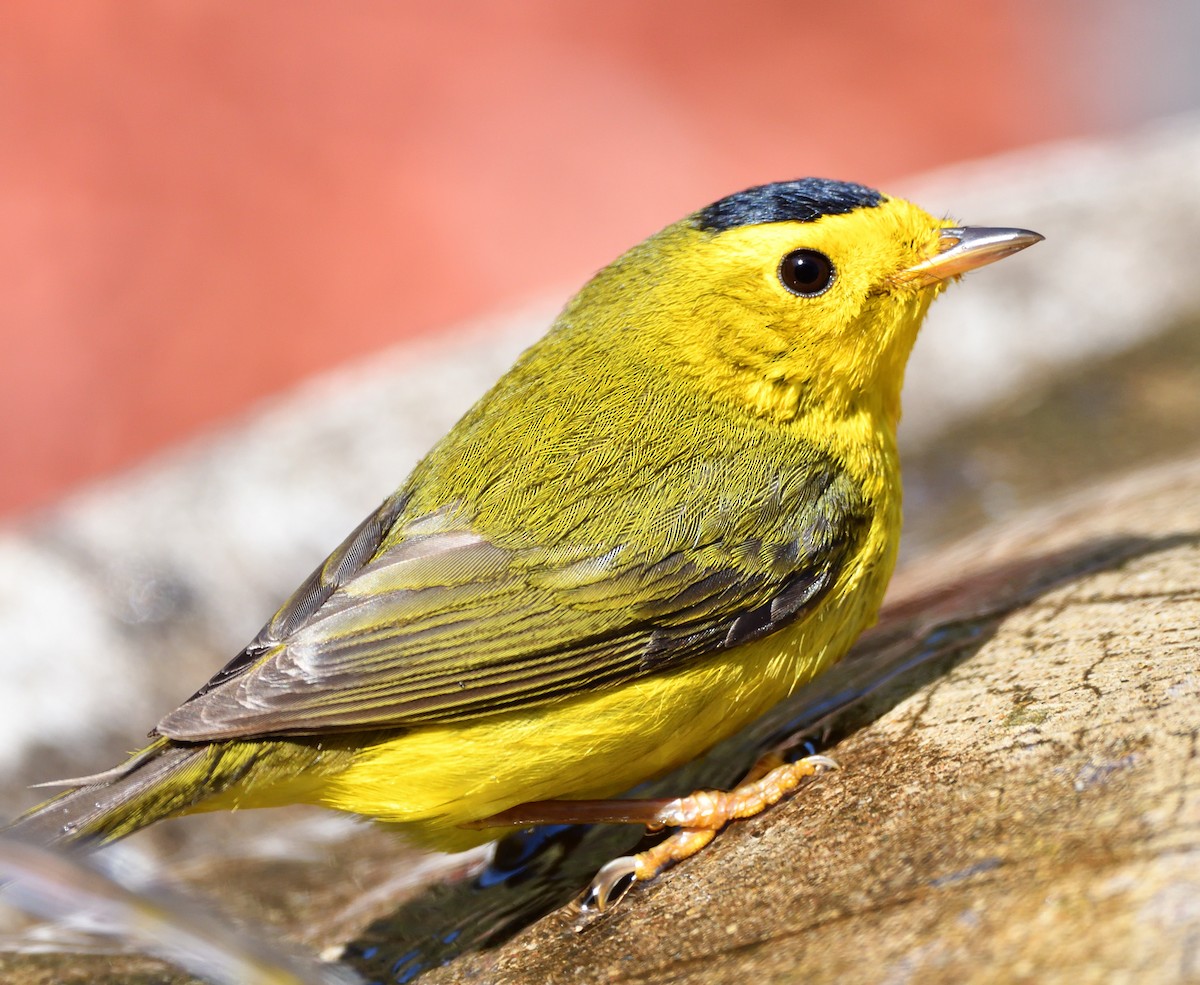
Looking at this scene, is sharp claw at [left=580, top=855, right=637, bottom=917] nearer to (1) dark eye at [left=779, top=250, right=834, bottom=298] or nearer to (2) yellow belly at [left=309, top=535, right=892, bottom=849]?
(2) yellow belly at [left=309, top=535, right=892, bottom=849]

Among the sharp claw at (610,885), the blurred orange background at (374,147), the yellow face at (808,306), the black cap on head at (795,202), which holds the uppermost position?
the blurred orange background at (374,147)

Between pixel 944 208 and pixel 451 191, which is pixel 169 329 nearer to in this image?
pixel 451 191

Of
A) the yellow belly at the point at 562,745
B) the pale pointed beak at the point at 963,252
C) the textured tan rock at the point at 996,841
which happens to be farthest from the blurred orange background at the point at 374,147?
the textured tan rock at the point at 996,841

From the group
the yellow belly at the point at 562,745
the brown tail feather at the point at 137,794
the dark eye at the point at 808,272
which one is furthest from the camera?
the dark eye at the point at 808,272

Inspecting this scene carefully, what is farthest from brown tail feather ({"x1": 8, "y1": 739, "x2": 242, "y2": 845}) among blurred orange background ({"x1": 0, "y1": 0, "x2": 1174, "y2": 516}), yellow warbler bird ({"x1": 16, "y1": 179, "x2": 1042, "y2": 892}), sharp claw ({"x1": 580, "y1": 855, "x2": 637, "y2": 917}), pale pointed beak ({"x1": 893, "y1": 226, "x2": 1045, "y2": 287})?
blurred orange background ({"x1": 0, "y1": 0, "x2": 1174, "y2": 516})

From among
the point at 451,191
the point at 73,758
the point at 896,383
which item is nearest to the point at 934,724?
the point at 896,383

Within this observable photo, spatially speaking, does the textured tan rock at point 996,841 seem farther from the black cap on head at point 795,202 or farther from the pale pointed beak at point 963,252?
the black cap on head at point 795,202

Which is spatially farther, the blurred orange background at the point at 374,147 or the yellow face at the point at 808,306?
the blurred orange background at the point at 374,147
